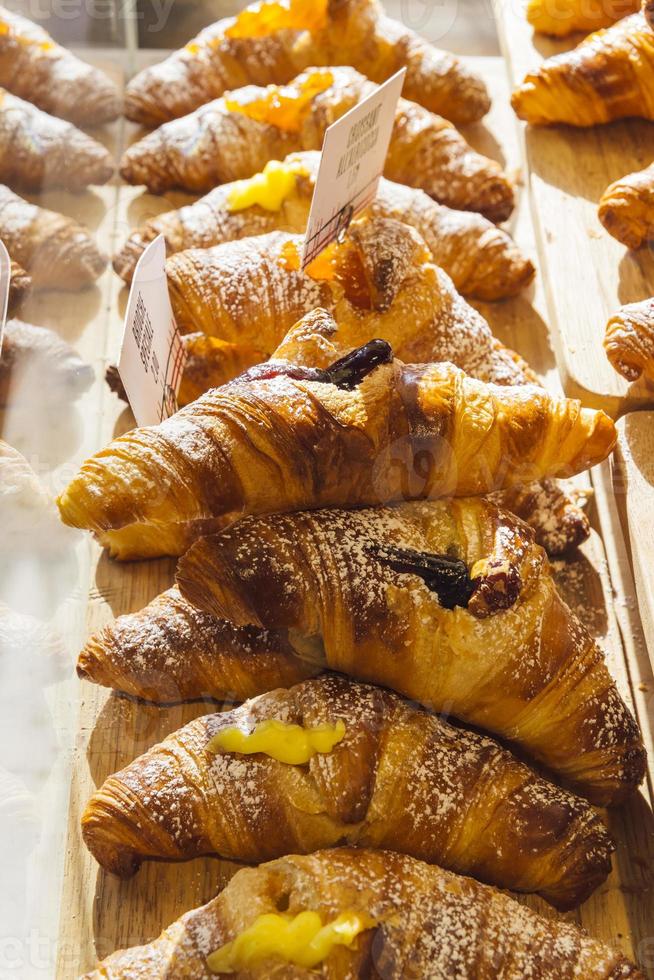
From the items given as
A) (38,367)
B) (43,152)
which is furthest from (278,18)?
(38,367)

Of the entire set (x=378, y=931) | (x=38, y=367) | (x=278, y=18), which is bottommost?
(x=378, y=931)

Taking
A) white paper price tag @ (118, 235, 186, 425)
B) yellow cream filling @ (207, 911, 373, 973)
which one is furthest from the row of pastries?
white paper price tag @ (118, 235, 186, 425)

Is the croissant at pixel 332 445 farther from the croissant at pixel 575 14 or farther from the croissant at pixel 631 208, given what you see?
the croissant at pixel 575 14

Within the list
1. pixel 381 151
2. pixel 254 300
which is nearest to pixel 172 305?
pixel 254 300

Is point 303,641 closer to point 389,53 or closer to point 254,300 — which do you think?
point 254,300

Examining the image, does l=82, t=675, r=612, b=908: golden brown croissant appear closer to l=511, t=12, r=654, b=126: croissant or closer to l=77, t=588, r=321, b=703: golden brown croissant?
l=77, t=588, r=321, b=703: golden brown croissant

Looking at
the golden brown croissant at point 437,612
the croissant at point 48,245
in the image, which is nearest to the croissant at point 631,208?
the golden brown croissant at point 437,612

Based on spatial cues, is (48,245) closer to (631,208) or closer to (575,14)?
(631,208)
